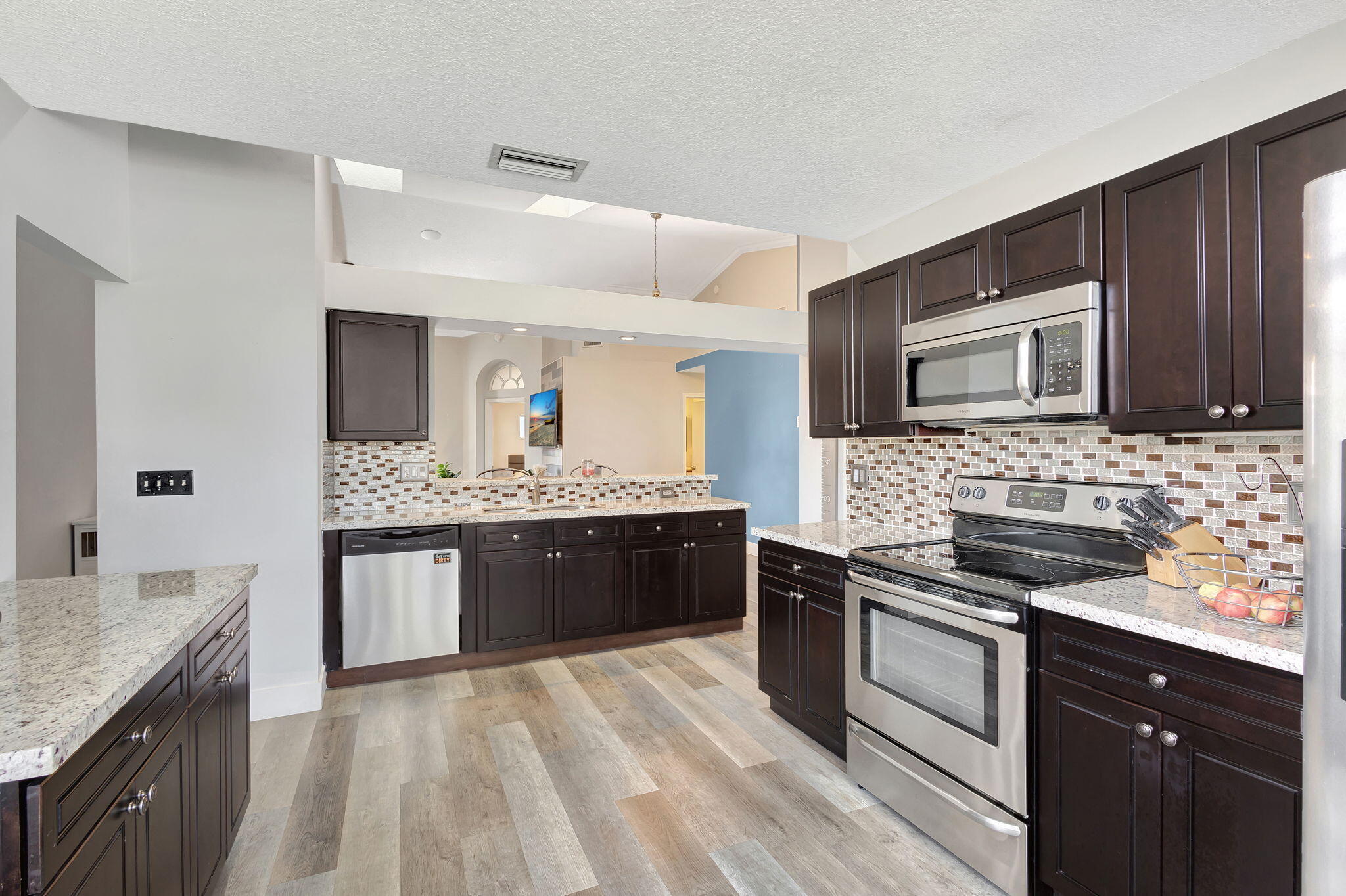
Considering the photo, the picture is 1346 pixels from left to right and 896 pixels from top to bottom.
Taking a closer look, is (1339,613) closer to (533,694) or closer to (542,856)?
(542,856)

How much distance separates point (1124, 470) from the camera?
2154 mm

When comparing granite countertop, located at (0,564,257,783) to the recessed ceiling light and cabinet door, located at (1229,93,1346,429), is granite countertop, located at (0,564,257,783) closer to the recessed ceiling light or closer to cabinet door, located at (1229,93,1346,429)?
cabinet door, located at (1229,93,1346,429)

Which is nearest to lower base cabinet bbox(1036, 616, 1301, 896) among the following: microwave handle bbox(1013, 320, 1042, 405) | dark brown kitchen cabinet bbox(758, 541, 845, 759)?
microwave handle bbox(1013, 320, 1042, 405)

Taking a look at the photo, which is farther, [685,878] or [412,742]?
[412,742]

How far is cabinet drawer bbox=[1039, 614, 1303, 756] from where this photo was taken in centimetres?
126

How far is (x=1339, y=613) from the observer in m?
0.93

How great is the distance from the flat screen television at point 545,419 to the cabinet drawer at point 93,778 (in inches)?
297

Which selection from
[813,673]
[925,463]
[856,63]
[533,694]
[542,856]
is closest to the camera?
[856,63]

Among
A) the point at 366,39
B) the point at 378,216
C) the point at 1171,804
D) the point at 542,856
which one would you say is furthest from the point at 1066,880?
the point at 378,216

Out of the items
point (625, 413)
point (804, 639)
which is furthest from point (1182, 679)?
point (625, 413)

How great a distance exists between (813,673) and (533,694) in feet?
5.10

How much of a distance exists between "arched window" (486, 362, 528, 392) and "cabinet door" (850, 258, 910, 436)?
8818 millimetres

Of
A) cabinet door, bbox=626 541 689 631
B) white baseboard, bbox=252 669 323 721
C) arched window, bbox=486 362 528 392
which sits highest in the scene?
arched window, bbox=486 362 528 392

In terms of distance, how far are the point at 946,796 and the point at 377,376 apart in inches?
138
